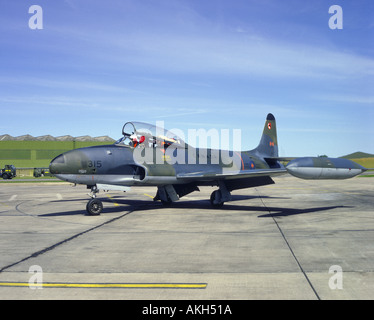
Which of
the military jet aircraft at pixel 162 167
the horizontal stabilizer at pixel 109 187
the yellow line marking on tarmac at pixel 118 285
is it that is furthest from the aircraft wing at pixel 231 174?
the yellow line marking on tarmac at pixel 118 285

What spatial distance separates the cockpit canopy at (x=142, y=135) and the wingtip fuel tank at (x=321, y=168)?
583 cm

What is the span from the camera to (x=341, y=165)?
523 inches

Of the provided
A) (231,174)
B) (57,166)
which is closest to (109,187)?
(57,166)

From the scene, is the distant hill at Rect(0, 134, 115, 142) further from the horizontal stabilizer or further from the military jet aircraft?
the horizontal stabilizer

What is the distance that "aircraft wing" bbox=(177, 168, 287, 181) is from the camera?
15.1 metres

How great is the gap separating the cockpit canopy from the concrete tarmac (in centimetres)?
309

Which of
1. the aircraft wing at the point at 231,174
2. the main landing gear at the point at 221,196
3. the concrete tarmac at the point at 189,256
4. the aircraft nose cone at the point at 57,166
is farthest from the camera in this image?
the main landing gear at the point at 221,196

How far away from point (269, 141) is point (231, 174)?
8370 millimetres

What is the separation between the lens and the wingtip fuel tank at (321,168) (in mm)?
12172

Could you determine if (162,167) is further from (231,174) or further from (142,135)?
(231,174)

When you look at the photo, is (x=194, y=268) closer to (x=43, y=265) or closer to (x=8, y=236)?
(x=43, y=265)

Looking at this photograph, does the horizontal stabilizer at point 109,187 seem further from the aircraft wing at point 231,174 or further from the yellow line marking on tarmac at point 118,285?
the yellow line marking on tarmac at point 118,285

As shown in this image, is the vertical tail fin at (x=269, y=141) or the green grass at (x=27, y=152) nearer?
the vertical tail fin at (x=269, y=141)
